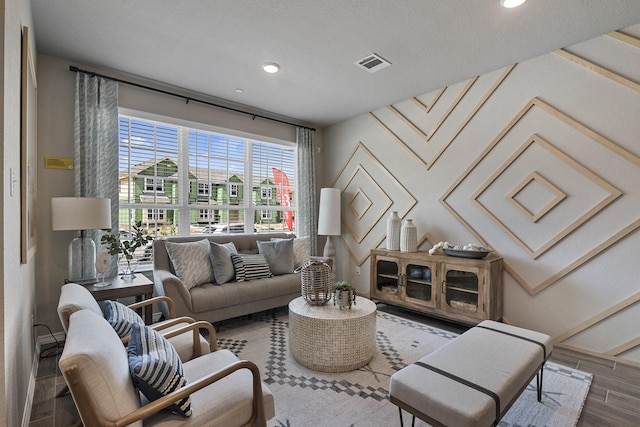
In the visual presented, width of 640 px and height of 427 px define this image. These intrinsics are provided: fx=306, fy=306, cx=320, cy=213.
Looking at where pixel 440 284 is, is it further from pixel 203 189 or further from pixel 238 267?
pixel 203 189

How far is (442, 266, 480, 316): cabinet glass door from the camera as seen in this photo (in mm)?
2944

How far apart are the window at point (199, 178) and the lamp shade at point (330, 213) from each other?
2.03 feet

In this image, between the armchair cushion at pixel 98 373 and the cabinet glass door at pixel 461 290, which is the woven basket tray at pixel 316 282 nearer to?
the cabinet glass door at pixel 461 290

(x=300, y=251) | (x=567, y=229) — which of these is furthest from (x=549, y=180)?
(x=300, y=251)

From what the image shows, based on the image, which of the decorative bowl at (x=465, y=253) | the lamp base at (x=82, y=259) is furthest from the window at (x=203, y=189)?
the decorative bowl at (x=465, y=253)

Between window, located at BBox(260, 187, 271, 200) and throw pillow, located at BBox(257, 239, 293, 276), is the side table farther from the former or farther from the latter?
window, located at BBox(260, 187, 271, 200)

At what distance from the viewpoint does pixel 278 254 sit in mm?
3688

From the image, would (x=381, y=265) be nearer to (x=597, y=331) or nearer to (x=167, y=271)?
(x=597, y=331)

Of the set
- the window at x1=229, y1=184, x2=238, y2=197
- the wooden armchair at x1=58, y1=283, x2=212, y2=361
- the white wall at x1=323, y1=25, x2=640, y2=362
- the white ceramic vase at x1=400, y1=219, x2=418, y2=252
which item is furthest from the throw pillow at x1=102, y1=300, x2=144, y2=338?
the white wall at x1=323, y1=25, x2=640, y2=362

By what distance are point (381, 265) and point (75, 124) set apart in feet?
11.5

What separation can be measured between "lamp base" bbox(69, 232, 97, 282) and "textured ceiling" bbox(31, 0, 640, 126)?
1.71 metres

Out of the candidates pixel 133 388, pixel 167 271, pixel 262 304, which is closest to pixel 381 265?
pixel 262 304

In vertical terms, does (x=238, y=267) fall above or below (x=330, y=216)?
below

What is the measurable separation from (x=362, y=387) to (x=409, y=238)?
189 centimetres
